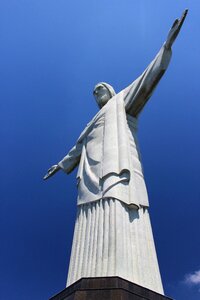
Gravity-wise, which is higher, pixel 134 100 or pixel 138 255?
pixel 134 100

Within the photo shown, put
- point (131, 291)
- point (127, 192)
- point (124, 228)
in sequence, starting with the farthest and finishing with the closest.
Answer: point (127, 192) → point (124, 228) → point (131, 291)

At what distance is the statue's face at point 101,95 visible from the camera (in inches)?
371

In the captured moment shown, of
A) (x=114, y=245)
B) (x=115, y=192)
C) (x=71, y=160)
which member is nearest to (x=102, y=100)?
(x=71, y=160)

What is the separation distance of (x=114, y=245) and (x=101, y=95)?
468cm

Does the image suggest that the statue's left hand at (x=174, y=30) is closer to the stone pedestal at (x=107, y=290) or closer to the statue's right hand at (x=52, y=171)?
the statue's right hand at (x=52, y=171)

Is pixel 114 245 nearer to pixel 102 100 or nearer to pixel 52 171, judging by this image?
pixel 52 171

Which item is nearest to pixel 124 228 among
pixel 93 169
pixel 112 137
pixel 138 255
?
→ pixel 138 255

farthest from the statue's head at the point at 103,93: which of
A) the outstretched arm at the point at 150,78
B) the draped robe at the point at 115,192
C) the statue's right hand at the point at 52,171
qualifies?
the statue's right hand at the point at 52,171

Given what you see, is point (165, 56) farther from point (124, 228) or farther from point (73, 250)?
point (73, 250)

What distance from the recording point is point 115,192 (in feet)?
21.5

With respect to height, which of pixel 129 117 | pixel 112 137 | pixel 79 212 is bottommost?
pixel 79 212

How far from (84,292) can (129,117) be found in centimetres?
447

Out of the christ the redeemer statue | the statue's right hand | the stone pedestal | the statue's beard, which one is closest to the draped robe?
the christ the redeemer statue

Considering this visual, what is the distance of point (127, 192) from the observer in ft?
22.0
